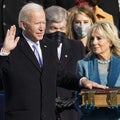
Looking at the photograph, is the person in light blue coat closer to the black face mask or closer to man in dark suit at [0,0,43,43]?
the black face mask

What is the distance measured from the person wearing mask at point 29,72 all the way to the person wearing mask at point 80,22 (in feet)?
5.69

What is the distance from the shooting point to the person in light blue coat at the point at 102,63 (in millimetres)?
5890

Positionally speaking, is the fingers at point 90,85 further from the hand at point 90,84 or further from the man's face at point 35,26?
the man's face at point 35,26

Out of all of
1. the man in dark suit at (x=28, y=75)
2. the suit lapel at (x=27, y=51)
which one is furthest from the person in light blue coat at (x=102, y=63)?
the suit lapel at (x=27, y=51)

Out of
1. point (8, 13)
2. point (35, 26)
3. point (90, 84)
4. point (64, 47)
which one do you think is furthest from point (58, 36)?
point (8, 13)

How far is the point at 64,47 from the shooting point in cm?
718

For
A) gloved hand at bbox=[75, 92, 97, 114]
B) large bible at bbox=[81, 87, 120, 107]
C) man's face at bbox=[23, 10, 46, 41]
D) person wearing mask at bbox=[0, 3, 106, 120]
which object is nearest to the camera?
large bible at bbox=[81, 87, 120, 107]

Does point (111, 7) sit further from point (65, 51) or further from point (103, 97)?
point (103, 97)

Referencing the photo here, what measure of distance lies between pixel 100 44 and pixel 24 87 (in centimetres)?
82

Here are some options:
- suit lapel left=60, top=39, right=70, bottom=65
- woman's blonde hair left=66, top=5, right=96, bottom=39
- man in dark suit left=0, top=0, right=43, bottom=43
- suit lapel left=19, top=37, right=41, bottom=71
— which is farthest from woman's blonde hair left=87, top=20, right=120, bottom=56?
man in dark suit left=0, top=0, right=43, bottom=43

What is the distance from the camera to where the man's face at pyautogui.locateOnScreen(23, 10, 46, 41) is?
5992 mm

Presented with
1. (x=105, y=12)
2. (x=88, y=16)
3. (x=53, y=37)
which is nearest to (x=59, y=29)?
(x=53, y=37)

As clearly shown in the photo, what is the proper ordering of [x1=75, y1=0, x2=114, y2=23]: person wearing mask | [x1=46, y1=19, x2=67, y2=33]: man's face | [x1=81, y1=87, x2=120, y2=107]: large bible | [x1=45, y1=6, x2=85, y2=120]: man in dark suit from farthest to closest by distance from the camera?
1. [x1=75, y1=0, x2=114, y2=23]: person wearing mask
2. [x1=46, y1=19, x2=67, y2=33]: man's face
3. [x1=45, y1=6, x2=85, y2=120]: man in dark suit
4. [x1=81, y1=87, x2=120, y2=107]: large bible

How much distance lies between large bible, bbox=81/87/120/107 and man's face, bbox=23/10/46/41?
0.76 meters
